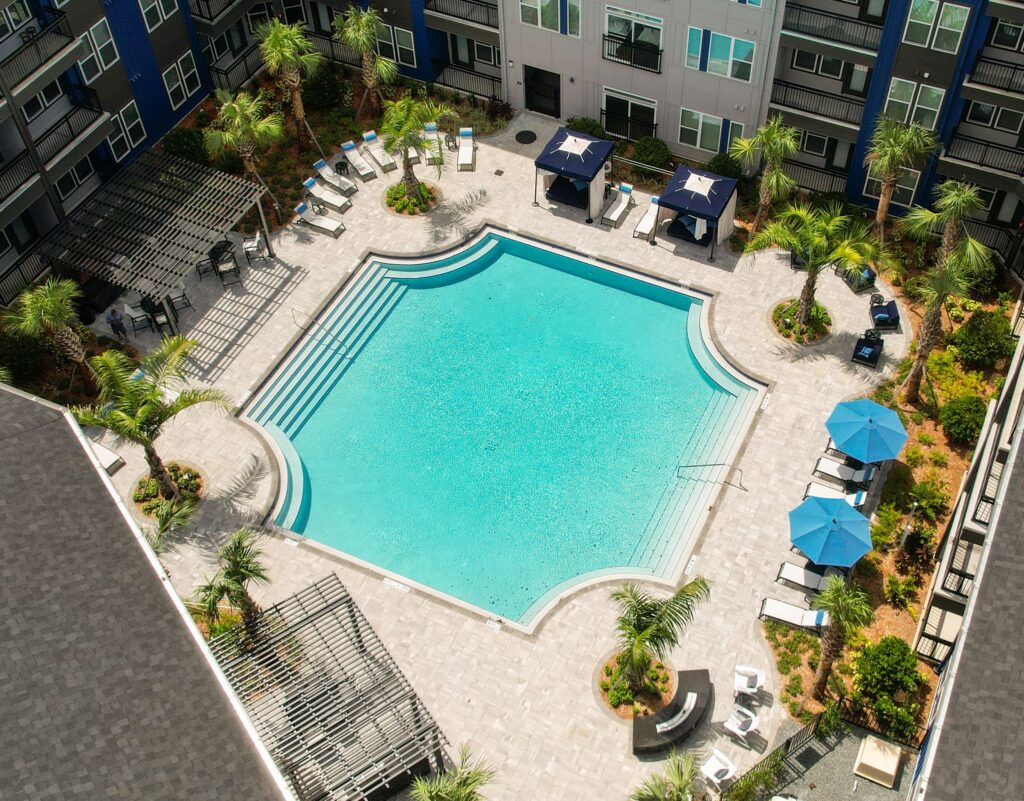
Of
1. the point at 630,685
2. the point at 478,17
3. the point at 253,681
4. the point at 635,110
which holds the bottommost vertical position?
the point at 630,685

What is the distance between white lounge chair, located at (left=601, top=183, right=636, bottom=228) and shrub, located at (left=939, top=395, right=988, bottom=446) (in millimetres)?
16354

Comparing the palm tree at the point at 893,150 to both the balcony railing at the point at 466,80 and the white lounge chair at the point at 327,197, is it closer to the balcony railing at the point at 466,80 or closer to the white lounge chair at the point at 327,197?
the balcony railing at the point at 466,80

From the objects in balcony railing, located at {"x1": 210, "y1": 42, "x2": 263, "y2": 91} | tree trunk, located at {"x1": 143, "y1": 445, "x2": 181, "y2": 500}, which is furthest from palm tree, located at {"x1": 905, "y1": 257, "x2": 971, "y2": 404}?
balcony railing, located at {"x1": 210, "y1": 42, "x2": 263, "y2": 91}

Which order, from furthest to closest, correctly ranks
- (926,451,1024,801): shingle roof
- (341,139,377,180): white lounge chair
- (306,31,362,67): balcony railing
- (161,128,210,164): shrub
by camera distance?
1. (306,31,362,67): balcony railing
2. (341,139,377,180): white lounge chair
3. (161,128,210,164): shrub
4. (926,451,1024,801): shingle roof

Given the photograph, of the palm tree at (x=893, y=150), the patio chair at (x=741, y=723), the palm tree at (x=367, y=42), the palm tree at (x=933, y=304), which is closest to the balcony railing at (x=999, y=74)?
the palm tree at (x=893, y=150)

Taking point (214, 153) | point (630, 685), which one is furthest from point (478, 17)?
point (630, 685)

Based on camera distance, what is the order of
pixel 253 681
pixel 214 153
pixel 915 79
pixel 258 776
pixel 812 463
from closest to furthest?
1. pixel 258 776
2. pixel 253 681
3. pixel 812 463
4. pixel 915 79
5. pixel 214 153

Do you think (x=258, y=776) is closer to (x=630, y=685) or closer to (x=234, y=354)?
(x=630, y=685)

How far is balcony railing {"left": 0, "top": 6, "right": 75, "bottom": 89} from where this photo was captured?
4150 cm

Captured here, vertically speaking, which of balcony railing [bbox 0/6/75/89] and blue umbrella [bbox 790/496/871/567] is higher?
balcony railing [bbox 0/6/75/89]

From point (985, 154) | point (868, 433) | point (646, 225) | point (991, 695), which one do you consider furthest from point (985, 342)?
point (991, 695)

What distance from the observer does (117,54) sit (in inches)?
1865

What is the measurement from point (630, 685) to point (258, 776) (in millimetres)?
14289

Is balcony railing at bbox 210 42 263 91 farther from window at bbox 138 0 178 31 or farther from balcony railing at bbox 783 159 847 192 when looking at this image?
balcony railing at bbox 783 159 847 192
